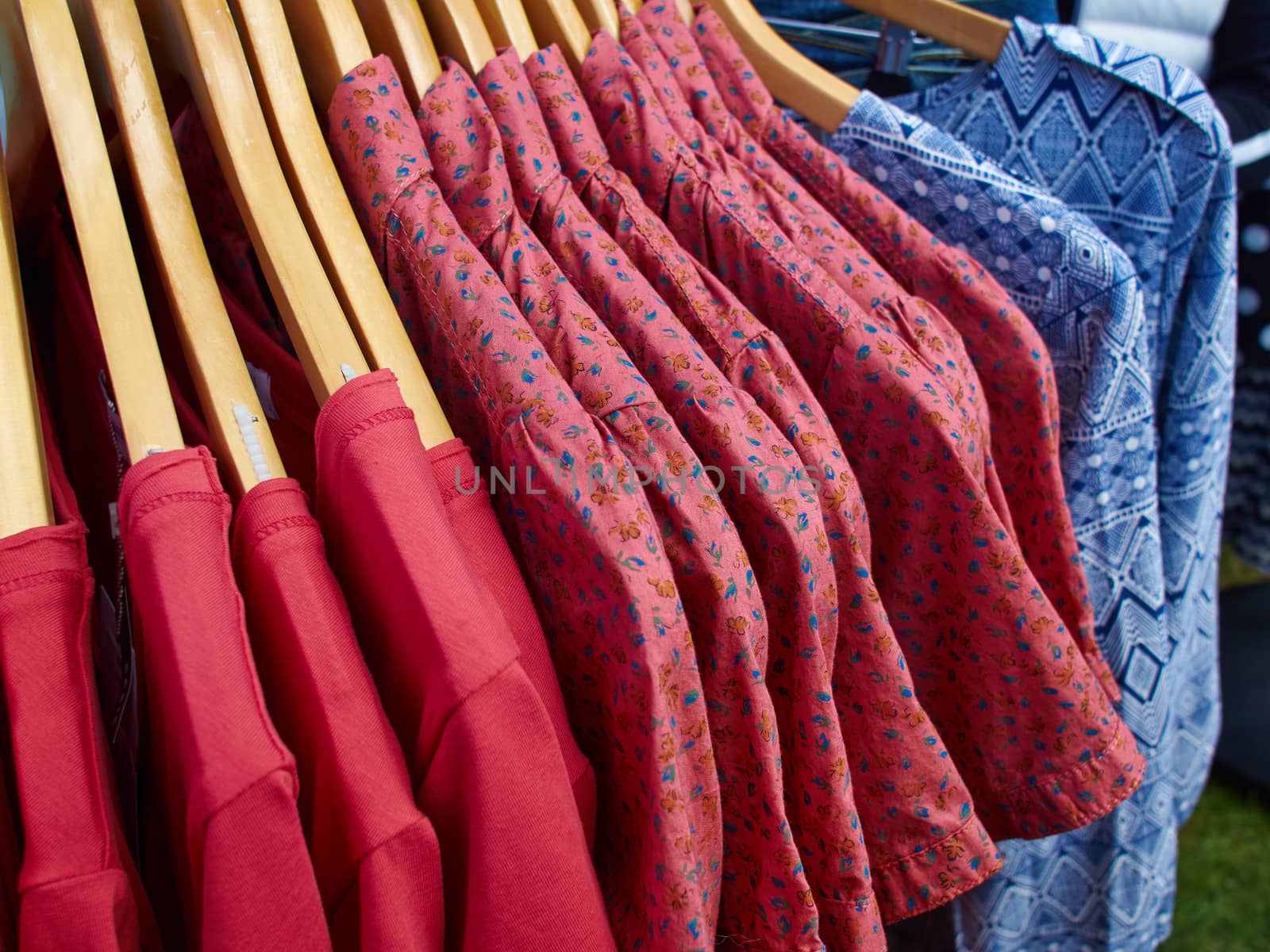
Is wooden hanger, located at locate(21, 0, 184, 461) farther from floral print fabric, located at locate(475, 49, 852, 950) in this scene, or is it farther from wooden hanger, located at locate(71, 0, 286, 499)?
floral print fabric, located at locate(475, 49, 852, 950)

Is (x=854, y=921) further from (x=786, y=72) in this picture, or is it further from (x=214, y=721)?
(x=786, y=72)

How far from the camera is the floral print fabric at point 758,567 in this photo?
0.45 m

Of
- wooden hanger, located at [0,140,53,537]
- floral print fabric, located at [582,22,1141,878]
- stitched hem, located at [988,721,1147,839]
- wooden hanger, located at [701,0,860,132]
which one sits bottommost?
stitched hem, located at [988,721,1147,839]

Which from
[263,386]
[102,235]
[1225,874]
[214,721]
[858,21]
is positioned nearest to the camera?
[214,721]

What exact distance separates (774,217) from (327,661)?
396 millimetres

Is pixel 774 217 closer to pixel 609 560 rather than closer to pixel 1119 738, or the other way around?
pixel 609 560

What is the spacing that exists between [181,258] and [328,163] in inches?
3.7

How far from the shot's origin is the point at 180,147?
581 millimetres

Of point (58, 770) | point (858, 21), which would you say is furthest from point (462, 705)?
point (858, 21)

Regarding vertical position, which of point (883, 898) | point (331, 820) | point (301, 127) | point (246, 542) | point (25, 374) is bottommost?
point (883, 898)

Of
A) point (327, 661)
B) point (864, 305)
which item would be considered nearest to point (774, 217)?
point (864, 305)

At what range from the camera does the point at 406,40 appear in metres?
0.53

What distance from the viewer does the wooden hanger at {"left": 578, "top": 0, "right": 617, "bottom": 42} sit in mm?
617

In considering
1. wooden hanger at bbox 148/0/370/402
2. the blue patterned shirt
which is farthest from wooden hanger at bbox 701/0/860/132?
wooden hanger at bbox 148/0/370/402
